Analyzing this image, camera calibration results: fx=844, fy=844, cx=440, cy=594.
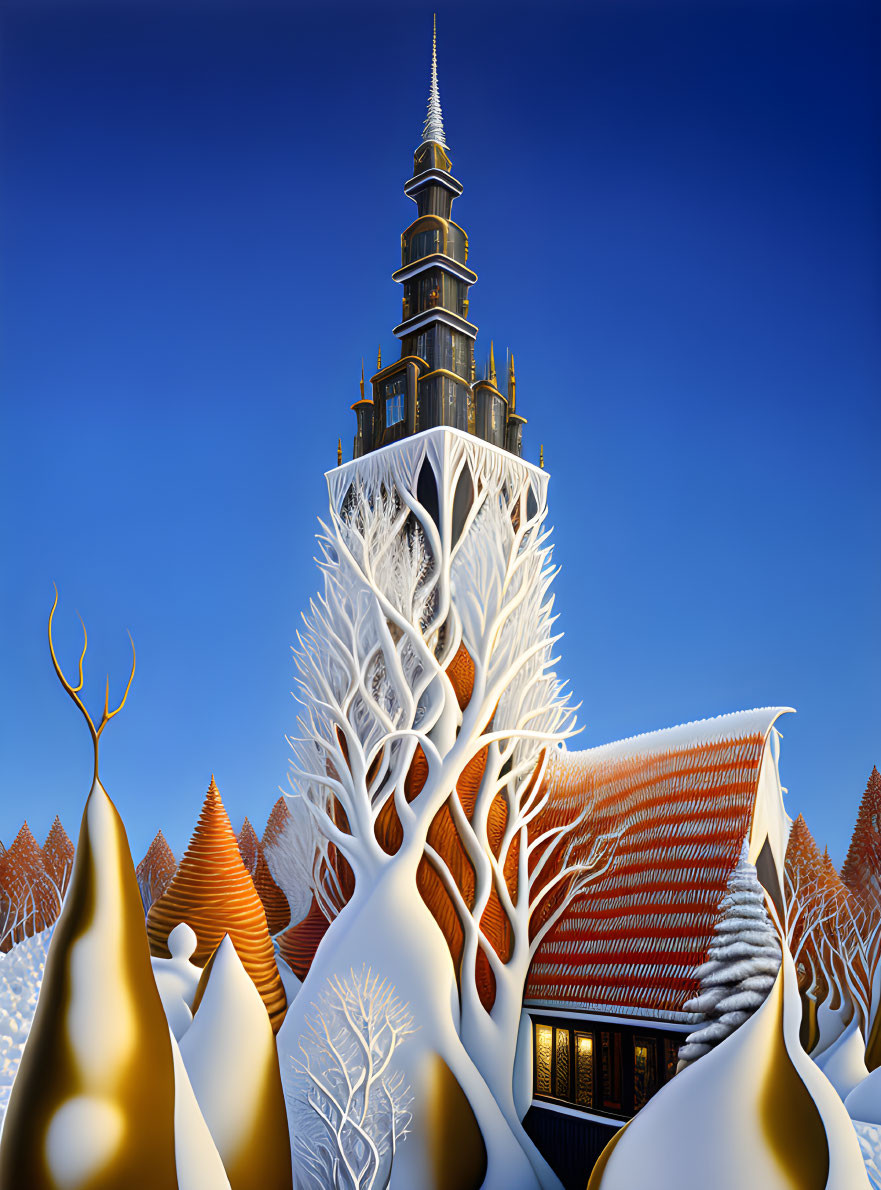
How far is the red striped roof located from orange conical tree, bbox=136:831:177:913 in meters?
22.8

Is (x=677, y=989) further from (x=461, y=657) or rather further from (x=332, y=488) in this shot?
(x=332, y=488)

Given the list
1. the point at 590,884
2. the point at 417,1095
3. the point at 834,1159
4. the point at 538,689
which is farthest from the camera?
the point at 538,689

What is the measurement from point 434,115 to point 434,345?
20.3 ft

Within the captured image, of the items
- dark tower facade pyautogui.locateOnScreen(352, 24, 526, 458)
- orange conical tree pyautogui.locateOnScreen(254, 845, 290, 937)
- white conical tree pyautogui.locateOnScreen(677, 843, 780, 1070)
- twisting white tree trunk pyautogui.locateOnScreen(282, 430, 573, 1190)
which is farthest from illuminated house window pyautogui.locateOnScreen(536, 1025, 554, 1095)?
dark tower facade pyautogui.locateOnScreen(352, 24, 526, 458)

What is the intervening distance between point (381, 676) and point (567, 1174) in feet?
29.2

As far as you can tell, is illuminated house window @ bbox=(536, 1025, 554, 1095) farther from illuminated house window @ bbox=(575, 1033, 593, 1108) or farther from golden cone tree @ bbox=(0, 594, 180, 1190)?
golden cone tree @ bbox=(0, 594, 180, 1190)

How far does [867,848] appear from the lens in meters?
27.6

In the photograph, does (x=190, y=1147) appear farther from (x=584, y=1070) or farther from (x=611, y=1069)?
(x=584, y=1070)

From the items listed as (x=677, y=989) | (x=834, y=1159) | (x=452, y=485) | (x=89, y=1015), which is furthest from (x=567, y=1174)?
(x=452, y=485)

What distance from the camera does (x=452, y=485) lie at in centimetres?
1634

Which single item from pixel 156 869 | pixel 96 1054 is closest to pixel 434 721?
pixel 96 1054

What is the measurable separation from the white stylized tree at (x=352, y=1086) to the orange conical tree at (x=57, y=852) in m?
20.0

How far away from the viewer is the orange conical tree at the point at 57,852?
3097 centimetres

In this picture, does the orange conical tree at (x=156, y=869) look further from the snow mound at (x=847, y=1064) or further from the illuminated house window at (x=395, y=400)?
the snow mound at (x=847, y=1064)
